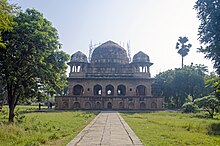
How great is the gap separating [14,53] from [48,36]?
205cm

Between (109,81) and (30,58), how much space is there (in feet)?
93.6

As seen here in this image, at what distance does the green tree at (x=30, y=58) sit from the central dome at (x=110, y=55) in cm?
3019

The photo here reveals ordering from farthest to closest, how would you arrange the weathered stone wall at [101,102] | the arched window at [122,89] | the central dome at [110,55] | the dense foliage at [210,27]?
the central dome at [110,55] → the arched window at [122,89] → the weathered stone wall at [101,102] → the dense foliage at [210,27]

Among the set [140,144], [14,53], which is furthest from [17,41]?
[140,144]

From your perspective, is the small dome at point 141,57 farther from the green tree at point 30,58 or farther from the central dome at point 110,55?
the green tree at point 30,58

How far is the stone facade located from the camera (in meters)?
37.2

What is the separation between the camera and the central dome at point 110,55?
45.1 m

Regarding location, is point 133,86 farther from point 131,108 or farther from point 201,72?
point 201,72

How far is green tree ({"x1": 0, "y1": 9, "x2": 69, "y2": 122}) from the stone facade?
2255 cm

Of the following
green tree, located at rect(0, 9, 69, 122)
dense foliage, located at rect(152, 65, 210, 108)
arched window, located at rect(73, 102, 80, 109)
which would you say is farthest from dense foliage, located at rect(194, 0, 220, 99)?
dense foliage, located at rect(152, 65, 210, 108)

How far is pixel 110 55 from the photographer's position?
149ft

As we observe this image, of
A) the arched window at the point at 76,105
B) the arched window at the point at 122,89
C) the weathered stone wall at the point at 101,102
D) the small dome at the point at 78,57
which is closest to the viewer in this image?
the weathered stone wall at the point at 101,102

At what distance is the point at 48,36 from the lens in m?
13.5

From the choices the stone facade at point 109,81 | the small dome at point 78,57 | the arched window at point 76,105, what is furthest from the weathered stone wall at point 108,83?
the small dome at point 78,57
